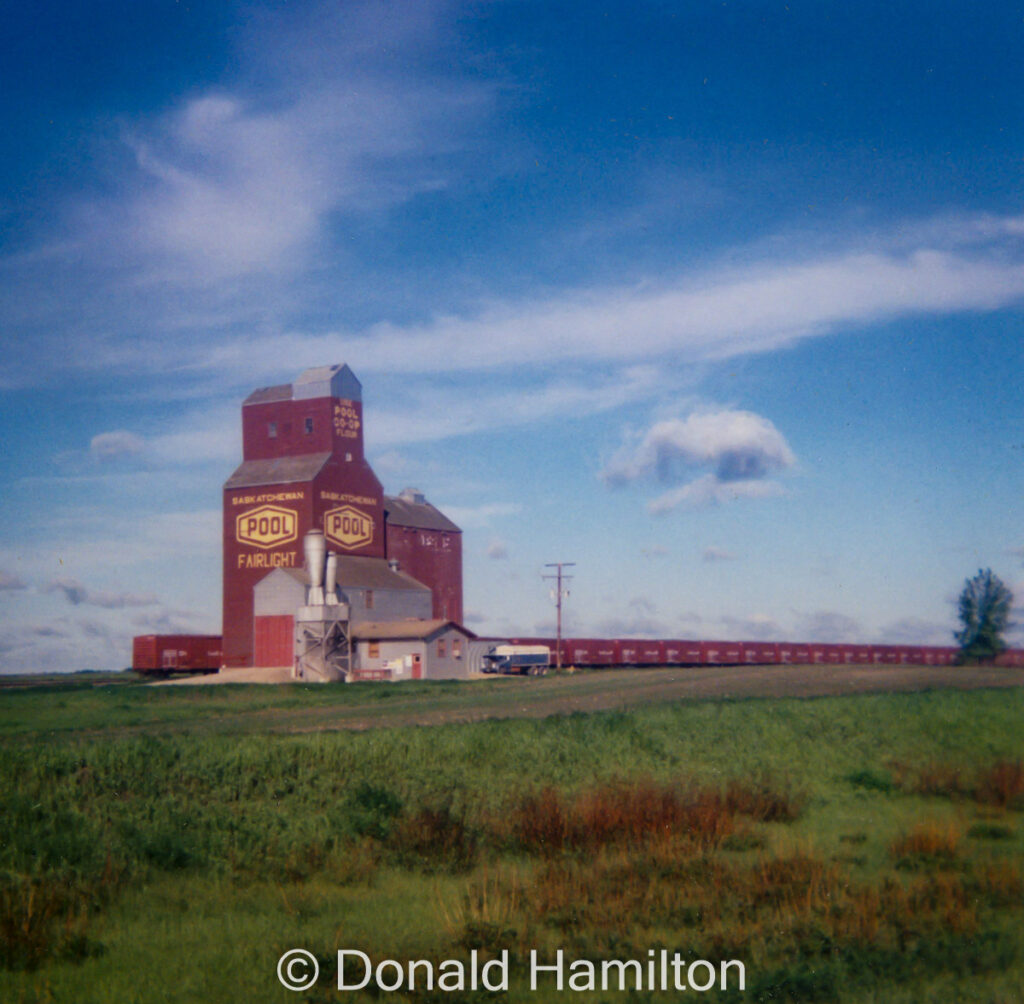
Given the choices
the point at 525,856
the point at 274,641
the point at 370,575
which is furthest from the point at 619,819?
the point at 370,575

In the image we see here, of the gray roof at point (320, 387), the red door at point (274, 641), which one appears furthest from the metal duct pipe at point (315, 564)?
the gray roof at point (320, 387)

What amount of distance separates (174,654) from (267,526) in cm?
1165

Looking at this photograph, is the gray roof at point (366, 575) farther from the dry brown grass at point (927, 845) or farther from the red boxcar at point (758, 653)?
the dry brown grass at point (927, 845)

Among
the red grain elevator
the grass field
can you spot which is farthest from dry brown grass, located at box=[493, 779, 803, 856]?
the red grain elevator

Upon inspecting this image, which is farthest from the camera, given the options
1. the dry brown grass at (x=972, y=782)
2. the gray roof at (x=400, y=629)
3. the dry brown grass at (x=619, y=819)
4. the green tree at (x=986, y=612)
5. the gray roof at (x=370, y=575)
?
the gray roof at (x=370, y=575)

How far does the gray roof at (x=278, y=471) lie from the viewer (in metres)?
66.7

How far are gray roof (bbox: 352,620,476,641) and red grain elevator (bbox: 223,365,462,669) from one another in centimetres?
304

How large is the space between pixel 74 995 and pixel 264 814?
22.9 feet

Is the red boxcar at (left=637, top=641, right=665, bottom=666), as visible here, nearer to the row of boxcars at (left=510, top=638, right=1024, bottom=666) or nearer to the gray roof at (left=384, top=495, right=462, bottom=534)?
the row of boxcars at (left=510, top=638, right=1024, bottom=666)

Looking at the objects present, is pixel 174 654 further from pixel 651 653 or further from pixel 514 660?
pixel 651 653

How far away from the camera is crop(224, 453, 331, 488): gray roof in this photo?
66.7 meters

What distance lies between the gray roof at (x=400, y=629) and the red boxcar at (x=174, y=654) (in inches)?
557

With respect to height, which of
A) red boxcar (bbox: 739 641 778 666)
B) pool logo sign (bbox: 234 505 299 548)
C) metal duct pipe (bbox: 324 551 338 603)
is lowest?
red boxcar (bbox: 739 641 778 666)

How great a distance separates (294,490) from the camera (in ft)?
218
